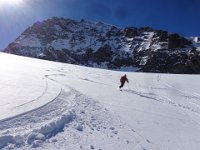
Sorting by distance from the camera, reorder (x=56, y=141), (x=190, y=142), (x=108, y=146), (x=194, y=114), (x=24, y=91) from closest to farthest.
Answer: (x=56, y=141)
(x=108, y=146)
(x=190, y=142)
(x=24, y=91)
(x=194, y=114)

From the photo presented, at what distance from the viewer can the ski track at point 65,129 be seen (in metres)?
6.84

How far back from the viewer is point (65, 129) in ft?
26.7

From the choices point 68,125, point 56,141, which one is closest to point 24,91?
point 68,125

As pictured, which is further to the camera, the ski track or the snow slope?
the snow slope

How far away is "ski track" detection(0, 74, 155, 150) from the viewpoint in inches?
269

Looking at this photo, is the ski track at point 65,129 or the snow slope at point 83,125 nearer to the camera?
the ski track at point 65,129

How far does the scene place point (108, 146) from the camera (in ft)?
25.0

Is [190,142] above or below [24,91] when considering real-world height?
below

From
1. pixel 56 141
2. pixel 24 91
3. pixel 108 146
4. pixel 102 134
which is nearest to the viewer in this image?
pixel 56 141

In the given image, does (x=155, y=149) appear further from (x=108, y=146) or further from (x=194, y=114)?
(x=194, y=114)

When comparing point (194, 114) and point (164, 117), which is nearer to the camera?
point (164, 117)

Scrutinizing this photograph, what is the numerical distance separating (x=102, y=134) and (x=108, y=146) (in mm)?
843

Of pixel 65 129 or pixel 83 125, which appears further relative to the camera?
pixel 83 125

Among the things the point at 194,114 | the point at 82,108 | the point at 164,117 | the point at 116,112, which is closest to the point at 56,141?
the point at 82,108
